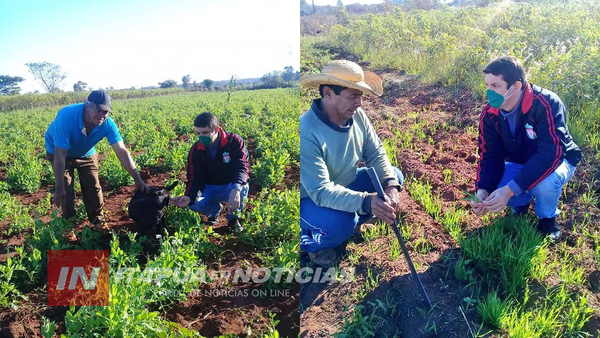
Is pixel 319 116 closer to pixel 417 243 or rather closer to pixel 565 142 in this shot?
pixel 417 243

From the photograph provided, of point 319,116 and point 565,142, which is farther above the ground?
point 319,116

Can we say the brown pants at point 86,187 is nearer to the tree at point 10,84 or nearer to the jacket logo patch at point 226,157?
the tree at point 10,84

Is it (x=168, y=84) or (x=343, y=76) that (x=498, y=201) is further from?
(x=168, y=84)

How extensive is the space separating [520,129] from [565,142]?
0.28 m

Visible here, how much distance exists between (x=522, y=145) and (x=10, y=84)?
3.43 metres

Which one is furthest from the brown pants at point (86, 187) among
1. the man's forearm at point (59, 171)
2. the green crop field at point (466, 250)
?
the green crop field at point (466, 250)

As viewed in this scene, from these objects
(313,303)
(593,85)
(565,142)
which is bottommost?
(313,303)

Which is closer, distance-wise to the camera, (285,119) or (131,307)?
(131,307)

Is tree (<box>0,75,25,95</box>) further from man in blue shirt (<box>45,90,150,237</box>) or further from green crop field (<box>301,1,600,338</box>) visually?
green crop field (<box>301,1,600,338</box>)

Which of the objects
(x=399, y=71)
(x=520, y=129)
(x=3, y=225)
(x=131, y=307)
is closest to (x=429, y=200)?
(x=520, y=129)

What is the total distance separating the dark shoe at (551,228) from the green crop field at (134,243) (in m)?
1.74

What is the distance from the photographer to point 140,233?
10.5 ft

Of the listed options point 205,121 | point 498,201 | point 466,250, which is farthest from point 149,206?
point 498,201

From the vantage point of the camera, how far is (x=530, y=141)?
112 inches
